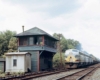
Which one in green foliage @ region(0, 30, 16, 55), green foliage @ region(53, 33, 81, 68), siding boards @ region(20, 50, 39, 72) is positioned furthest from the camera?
green foliage @ region(0, 30, 16, 55)

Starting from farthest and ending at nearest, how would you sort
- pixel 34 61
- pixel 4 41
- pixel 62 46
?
pixel 62 46 → pixel 4 41 → pixel 34 61

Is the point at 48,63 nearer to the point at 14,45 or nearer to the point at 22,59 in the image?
the point at 22,59

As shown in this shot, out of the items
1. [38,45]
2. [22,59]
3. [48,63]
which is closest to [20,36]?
[38,45]

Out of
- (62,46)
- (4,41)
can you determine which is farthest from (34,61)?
(62,46)

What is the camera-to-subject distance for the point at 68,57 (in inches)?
1203

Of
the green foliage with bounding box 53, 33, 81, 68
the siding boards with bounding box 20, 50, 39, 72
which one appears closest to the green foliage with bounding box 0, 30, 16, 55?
the green foliage with bounding box 53, 33, 81, 68

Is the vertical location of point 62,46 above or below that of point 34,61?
above

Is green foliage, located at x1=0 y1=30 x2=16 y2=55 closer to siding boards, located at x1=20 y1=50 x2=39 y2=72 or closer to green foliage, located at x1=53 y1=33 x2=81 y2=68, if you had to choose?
green foliage, located at x1=53 y1=33 x2=81 y2=68

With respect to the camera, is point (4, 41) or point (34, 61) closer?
point (34, 61)

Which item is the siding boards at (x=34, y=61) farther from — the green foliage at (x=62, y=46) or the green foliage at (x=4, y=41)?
the green foliage at (x=4, y=41)

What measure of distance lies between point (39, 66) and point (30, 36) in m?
4.96

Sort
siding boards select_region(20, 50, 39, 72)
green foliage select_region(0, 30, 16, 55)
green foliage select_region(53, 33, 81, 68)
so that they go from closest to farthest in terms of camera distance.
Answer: siding boards select_region(20, 50, 39, 72) < green foliage select_region(53, 33, 81, 68) < green foliage select_region(0, 30, 16, 55)

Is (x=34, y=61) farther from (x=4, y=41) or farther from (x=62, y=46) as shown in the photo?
(x=62, y=46)

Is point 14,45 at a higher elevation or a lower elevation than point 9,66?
higher
